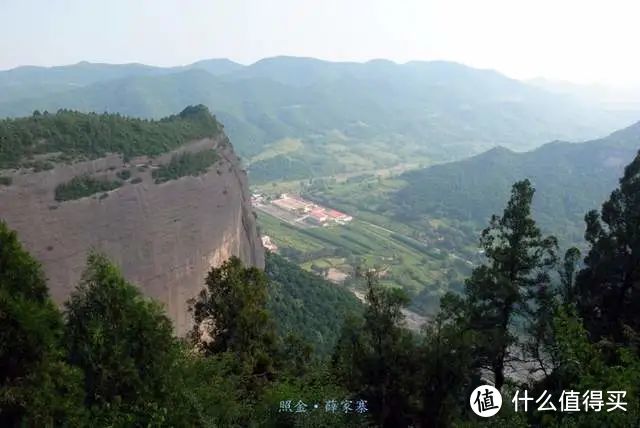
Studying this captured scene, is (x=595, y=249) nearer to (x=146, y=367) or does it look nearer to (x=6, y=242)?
(x=146, y=367)

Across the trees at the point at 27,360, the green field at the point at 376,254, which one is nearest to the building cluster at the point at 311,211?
the green field at the point at 376,254

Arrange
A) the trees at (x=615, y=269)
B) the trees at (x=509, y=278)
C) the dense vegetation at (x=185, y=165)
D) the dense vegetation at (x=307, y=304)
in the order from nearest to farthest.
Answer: the trees at (x=615, y=269) < the trees at (x=509, y=278) < the dense vegetation at (x=185, y=165) < the dense vegetation at (x=307, y=304)

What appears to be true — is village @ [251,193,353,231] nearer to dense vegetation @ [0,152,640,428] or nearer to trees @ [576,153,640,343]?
dense vegetation @ [0,152,640,428]

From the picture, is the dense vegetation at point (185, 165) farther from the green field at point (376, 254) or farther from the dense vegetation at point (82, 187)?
the green field at point (376, 254)

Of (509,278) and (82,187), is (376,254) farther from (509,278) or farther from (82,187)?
(509,278)

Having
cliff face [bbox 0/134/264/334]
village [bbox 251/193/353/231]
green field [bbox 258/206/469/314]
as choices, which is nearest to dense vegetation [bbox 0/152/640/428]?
cliff face [bbox 0/134/264/334]

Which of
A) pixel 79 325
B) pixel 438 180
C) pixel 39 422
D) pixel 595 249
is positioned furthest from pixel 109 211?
pixel 438 180
